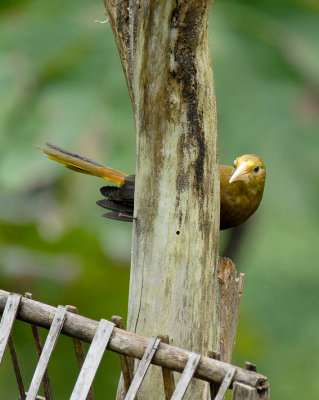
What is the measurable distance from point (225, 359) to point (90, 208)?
2.39 metres

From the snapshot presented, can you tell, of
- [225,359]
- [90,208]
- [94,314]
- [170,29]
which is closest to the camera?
[170,29]

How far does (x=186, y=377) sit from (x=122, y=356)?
269 millimetres

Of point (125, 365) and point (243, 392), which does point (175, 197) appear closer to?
point (125, 365)

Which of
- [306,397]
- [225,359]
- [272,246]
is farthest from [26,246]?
[272,246]

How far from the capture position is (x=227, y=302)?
9.70ft

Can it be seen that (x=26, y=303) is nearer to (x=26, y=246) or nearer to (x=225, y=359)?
(x=225, y=359)

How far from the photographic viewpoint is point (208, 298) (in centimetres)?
263

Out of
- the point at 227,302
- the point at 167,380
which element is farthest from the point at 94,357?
the point at 227,302

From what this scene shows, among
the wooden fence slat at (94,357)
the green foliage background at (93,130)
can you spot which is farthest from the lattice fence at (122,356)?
the green foliage background at (93,130)

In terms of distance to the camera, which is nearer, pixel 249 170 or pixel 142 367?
pixel 142 367

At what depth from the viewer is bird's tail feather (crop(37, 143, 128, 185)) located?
3.62 metres

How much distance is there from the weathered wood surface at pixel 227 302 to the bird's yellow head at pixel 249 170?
0.57 meters

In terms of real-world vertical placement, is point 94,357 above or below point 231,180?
below

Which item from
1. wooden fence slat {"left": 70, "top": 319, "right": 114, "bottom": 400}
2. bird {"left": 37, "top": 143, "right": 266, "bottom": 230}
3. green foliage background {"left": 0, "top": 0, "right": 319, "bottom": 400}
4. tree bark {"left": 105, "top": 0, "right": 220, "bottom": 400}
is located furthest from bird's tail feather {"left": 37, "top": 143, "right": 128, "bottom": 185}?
wooden fence slat {"left": 70, "top": 319, "right": 114, "bottom": 400}
